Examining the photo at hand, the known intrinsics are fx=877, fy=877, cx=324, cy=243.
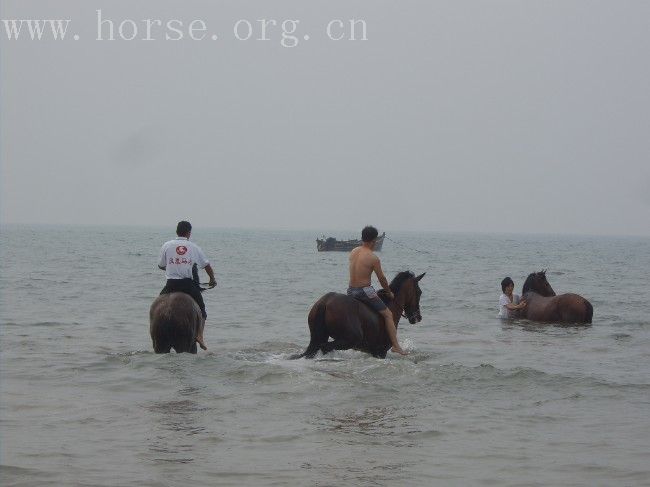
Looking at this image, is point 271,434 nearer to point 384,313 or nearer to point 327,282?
point 384,313

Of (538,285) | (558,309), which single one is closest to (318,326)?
(558,309)

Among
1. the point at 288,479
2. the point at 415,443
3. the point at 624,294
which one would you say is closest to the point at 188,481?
the point at 288,479

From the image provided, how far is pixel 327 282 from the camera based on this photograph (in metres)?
37.0

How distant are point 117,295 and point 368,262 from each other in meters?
15.0

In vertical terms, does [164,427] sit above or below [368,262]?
below

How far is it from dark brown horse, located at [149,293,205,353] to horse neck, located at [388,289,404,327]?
278 centimetres

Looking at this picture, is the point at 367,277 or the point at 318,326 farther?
the point at 367,277

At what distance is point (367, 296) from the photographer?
37.2 feet

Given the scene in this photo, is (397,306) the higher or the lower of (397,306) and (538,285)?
the higher

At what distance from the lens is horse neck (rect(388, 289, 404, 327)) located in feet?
39.5

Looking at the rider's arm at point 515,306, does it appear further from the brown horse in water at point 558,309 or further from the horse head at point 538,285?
the horse head at point 538,285

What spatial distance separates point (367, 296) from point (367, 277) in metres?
0.27

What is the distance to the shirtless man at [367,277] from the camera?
11.2 meters

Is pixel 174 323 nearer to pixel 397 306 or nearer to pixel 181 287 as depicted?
pixel 181 287
